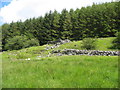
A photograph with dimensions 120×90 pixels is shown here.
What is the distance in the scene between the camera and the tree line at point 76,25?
6372 cm

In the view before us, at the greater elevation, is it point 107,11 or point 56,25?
point 107,11

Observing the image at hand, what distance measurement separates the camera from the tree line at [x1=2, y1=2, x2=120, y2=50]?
63719 mm

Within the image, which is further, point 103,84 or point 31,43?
point 31,43

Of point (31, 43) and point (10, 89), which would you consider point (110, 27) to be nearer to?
point (31, 43)

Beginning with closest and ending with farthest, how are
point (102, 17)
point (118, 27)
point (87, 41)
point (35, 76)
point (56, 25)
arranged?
1. point (35, 76)
2. point (87, 41)
3. point (118, 27)
4. point (102, 17)
5. point (56, 25)

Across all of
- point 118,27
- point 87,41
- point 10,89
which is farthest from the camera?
point 118,27

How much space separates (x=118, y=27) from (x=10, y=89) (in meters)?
62.8

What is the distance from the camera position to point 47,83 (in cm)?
692

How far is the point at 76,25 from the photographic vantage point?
241 ft

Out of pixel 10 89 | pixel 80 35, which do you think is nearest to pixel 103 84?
pixel 10 89

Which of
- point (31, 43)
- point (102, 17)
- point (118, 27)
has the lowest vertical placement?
point (31, 43)

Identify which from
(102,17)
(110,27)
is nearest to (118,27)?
(110,27)

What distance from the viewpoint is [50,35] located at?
255ft

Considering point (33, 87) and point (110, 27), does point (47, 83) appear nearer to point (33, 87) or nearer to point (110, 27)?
point (33, 87)
